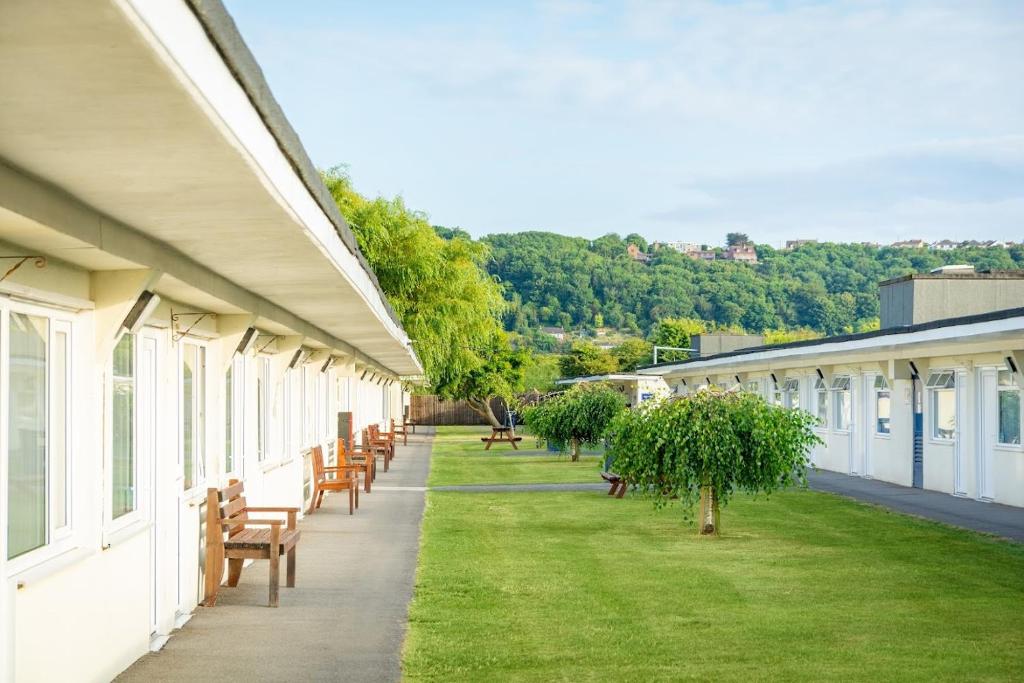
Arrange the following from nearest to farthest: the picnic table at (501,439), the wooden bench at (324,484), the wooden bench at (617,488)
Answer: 1. the wooden bench at (324,484)
2. the wooden bench at (617,488)
3. the picnic table at (501,439)

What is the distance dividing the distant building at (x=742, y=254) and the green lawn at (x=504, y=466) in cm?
8010

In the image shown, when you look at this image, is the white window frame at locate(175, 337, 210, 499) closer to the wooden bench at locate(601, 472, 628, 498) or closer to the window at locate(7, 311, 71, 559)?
the window at locate(7, 311, 71, 559)

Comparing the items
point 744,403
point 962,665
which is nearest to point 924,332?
point 744,403

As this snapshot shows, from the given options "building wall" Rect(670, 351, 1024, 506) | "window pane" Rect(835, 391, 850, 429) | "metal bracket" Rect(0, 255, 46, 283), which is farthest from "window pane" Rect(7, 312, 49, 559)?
"window pane" Rect(835, 391, 850, 429)

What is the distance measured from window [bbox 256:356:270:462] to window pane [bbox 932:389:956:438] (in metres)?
12.3

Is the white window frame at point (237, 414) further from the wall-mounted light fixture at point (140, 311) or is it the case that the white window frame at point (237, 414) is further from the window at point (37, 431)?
the window at point (37, 431)

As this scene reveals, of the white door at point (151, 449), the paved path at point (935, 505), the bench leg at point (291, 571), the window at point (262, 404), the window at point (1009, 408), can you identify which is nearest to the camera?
the white door at point (151, 449)

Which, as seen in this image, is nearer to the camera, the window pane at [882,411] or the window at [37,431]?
the window at [37,431]

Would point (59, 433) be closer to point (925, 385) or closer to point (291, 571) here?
point (291, 571)

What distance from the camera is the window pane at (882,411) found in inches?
1010

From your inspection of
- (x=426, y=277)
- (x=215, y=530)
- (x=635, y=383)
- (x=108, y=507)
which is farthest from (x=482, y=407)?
(x=108, y=507)

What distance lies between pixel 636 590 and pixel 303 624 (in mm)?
2939

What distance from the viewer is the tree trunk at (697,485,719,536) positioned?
576 inches

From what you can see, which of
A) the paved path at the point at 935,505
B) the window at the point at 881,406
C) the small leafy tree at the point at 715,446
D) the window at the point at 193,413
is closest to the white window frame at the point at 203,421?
the window at the point at 193,413
